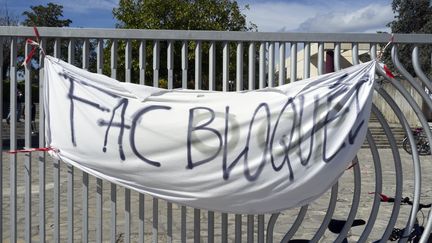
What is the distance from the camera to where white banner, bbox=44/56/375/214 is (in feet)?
12.1

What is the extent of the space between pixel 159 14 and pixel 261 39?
1400cm

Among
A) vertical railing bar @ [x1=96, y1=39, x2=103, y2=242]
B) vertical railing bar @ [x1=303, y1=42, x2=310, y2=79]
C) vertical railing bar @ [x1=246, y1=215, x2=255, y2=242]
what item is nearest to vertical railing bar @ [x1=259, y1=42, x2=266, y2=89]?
vertical railing bar @ [x1=303, y1=42, x2=310, y2=79]

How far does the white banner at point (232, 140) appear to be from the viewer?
12.1 ft

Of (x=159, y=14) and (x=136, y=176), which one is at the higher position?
(x=159, y=14)

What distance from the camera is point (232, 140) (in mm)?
3691

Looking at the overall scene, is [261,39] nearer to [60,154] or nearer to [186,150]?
[186,150]

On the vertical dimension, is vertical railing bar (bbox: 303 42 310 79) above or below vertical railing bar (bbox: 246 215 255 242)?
above

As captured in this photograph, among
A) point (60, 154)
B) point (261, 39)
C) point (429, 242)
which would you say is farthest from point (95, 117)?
point (429, 242)

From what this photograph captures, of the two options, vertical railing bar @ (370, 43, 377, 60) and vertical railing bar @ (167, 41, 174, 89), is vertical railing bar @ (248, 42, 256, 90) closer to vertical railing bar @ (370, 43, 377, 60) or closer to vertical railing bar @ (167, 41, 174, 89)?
vertical railing bar @ (167, 41, 174, 89)

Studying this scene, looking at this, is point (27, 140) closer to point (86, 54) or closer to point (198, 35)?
point (86, 54)

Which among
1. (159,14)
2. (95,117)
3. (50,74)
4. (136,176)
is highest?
(159,14)

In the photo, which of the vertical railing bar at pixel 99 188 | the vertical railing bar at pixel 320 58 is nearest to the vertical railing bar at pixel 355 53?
the vertical railing bar at pixel 320 58

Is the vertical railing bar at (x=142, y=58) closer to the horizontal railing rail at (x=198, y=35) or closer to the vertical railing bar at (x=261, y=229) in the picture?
the horizontal railing rail at (x=198, y=35)

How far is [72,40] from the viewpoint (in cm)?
398
